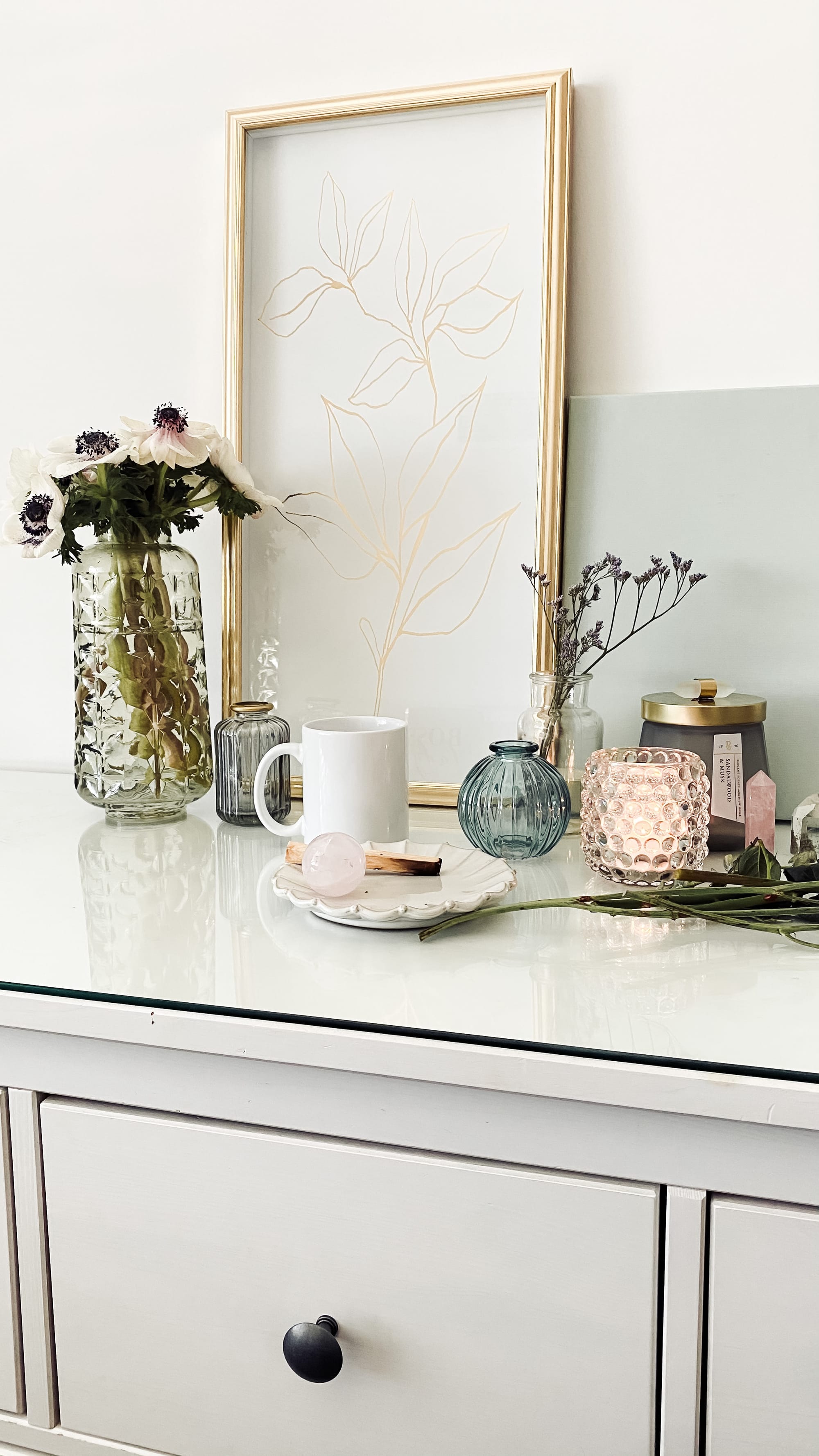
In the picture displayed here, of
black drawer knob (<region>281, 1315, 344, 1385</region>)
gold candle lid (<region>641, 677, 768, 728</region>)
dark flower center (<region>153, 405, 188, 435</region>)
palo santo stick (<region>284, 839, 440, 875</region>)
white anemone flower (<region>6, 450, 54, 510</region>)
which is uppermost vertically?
dark flower center (<region>153, 405, 188, 435</region>)

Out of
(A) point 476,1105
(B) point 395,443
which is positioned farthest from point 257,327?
(A) point 476,1105

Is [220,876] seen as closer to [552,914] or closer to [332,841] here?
[332,841]

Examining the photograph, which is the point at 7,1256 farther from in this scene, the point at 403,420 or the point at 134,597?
the point at 403,420

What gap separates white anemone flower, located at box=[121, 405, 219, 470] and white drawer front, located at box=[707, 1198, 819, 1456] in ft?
2.65

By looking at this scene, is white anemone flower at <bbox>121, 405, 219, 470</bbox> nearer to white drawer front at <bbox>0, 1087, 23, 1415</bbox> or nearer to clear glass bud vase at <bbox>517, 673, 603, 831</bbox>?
clear glass bud vase at <bbox>517, 673, 603, 831</bbox>

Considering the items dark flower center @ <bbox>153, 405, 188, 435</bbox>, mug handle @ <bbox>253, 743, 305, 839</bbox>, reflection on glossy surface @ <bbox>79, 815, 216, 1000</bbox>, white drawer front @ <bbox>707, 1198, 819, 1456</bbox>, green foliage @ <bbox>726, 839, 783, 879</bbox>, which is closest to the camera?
white drawer front @ <bbox>707, 1198, 819, 1456</bbox>

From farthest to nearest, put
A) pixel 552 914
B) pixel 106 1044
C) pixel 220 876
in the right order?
pixel 220 876, pixel 552 914, pixel 106 1044

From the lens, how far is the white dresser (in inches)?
21.2

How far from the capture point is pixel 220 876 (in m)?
0.90

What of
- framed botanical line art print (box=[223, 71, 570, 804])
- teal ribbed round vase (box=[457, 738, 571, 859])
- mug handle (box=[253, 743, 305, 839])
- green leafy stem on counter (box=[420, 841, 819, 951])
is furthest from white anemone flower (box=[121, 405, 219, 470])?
green leafy stem on counter (box=[420, 841, 819, 951])

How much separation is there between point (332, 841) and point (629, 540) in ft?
1.71

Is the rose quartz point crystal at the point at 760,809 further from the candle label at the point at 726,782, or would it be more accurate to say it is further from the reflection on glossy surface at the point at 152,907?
the reflection on glossy surface at the point at 152,907

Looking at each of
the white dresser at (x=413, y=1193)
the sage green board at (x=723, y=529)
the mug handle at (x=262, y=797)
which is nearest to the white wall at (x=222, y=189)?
the sage green board at (x=723, y=529)

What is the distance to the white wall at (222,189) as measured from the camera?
1019 millimetres
